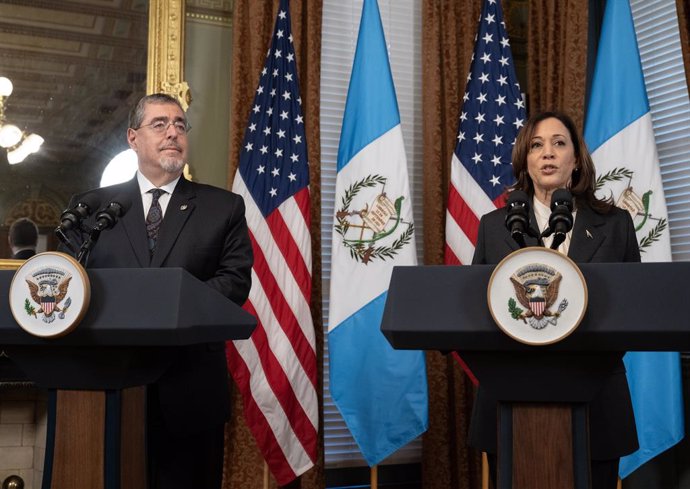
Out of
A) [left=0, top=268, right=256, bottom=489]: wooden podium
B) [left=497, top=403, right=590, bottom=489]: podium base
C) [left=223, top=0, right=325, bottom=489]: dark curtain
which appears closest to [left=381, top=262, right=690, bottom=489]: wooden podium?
[left=497, top=403, right=590, bottom=489]: podium base

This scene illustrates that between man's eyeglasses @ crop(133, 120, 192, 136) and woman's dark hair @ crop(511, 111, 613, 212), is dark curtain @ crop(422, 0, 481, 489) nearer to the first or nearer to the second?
woman's dark hair @ crop(511, 111, 613, 212)

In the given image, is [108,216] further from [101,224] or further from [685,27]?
[685,27]

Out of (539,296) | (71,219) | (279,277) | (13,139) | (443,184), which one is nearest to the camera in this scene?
(539,296)

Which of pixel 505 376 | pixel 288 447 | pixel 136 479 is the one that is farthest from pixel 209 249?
pixel 288 447

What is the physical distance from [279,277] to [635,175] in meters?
1.99

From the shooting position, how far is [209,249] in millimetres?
2541

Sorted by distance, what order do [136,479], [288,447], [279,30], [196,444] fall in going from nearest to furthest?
[136,479] < [196,444] < [288,447] < [279,30]

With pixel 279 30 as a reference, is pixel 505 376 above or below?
below

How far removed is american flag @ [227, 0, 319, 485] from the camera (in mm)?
3889

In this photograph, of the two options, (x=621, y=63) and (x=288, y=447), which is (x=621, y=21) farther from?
(x=288, y=447)

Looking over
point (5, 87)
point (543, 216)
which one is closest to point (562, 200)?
point (543, 216)

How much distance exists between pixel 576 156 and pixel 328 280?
7.22ft

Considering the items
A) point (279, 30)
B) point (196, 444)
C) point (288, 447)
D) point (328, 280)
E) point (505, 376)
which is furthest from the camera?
point (328, 280)

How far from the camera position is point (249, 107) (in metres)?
4.32
